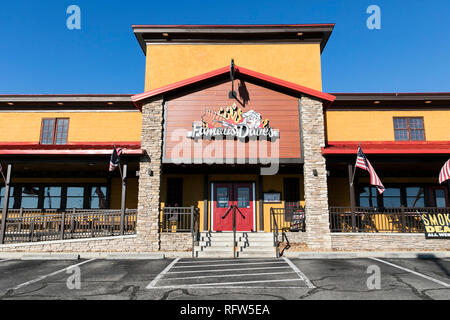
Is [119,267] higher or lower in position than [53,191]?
lower

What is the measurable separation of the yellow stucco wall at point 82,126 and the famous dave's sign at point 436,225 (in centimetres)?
1463

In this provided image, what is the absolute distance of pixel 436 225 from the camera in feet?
40.1

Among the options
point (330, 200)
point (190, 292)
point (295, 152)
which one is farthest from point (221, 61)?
point (190, 292)

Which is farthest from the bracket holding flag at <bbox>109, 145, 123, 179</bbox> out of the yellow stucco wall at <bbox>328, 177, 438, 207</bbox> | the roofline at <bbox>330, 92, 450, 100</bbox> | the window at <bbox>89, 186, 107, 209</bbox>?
the roofline at <bbox>330, 92, 450, 100</bbox>

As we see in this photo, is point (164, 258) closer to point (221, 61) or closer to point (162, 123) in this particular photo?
point (162, 123)

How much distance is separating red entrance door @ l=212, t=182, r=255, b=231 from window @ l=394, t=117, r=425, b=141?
29.2ft

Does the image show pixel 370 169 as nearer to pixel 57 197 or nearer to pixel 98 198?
pixel 98 198

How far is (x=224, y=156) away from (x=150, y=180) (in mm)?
3398

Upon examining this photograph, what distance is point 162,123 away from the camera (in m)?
13.5

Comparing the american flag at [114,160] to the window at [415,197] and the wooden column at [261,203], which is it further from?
the window at [415,197]

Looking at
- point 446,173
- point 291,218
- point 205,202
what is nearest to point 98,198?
point 205,202

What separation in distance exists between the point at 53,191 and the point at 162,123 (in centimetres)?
805

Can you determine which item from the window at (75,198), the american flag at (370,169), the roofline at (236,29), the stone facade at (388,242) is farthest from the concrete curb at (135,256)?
the roofline at (236,29)

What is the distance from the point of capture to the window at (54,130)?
17156 mm
